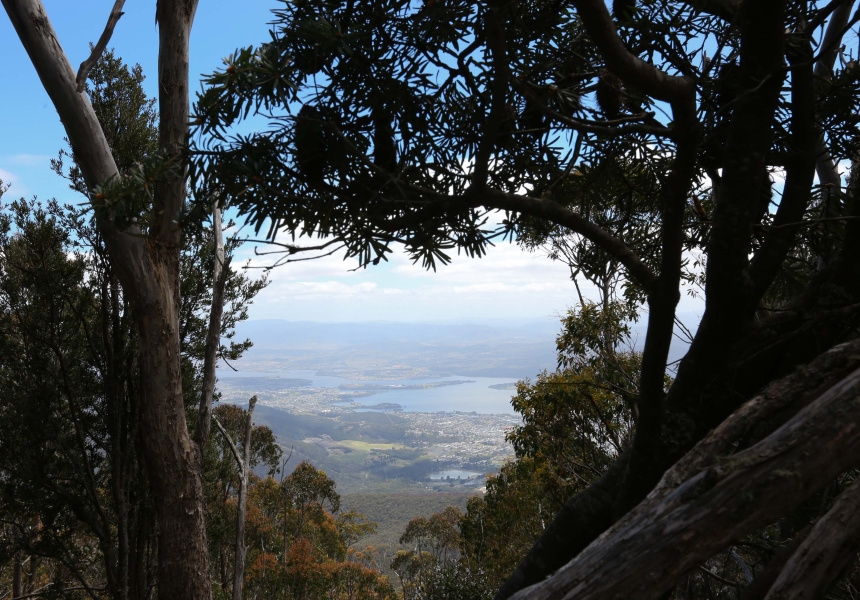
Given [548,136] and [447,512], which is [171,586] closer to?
[548,136]

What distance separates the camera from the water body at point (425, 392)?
115 metres

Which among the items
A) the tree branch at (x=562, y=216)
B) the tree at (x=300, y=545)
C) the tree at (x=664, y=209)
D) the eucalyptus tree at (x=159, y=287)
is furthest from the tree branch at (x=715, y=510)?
the tree at (x=300, y=545)

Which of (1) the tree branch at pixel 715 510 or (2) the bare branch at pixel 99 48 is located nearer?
(1) the tree branch at pixel 715 510

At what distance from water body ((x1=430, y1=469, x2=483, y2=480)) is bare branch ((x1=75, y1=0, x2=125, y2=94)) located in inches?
2413

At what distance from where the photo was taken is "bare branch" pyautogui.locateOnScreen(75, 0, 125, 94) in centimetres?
350

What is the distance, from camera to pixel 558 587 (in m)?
0.81

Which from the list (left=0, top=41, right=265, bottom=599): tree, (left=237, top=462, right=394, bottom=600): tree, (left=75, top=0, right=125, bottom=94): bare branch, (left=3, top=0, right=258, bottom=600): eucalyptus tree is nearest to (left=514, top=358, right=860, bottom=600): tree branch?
(left=3, top=0, right=258, bottom=600): eucalyptus tree

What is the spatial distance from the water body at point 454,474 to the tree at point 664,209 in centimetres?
6265

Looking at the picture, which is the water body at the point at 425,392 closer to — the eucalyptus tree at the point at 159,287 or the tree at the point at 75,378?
the tree at the point at 75,378

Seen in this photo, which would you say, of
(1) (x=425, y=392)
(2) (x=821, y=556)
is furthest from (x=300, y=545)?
(1) (x=425, y=392)

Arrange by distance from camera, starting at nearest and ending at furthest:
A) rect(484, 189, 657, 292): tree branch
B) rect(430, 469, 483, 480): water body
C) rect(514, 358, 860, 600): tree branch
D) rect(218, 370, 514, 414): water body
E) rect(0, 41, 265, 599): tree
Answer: rect(514, 358, 860, 600): tree branch → rect(484, 189, 657, 292): tree branch → rect(0, 41, 265, 599): tree → rect(430, 469, 483, 480): water body → rect(218, 370, 514, 414): water body

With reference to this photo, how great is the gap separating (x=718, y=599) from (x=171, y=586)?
3.09 meters

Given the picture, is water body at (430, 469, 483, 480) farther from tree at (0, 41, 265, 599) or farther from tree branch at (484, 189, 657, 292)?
tree branch at (484, 189, 657, 292)

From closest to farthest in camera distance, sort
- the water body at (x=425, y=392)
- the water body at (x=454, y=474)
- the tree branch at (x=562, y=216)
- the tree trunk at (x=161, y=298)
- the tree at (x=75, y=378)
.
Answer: the tree branch at (x=562, y=216) < the tree trunk at (x=161, y=298) < the tree at (x=75, y=378) < the water body at (x=454, y=474) < the water body at (x=425, y=392)
